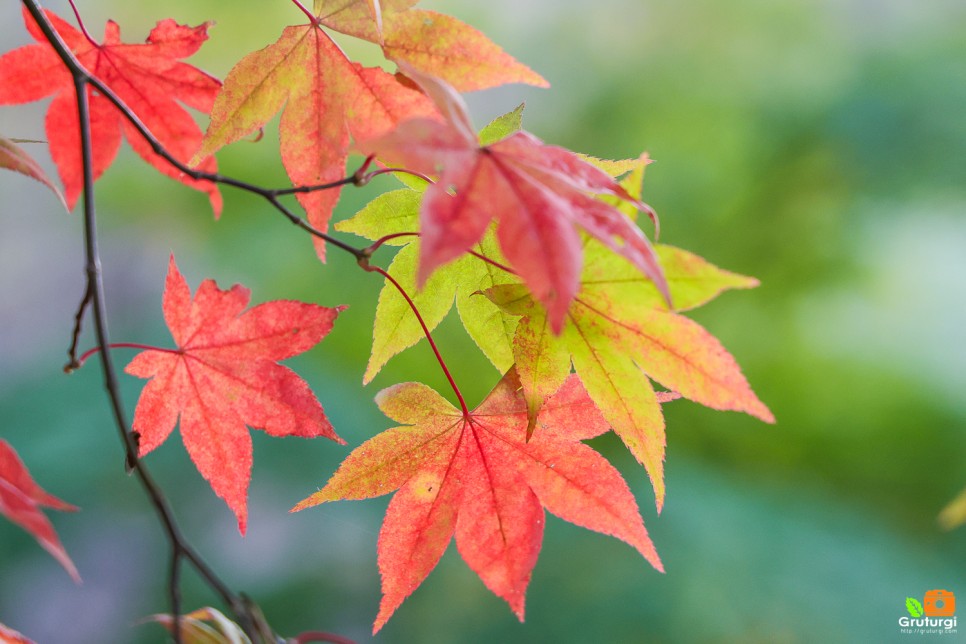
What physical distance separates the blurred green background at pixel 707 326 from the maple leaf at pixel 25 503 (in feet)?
5.27

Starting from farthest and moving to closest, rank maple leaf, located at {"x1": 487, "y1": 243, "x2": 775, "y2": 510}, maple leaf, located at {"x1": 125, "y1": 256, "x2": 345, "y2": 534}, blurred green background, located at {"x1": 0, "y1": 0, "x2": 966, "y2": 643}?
blurred green background, located at {"x1": 0, "y1": 0, "x2": 966, "y2": 643}
maple leaf, located at {"x1": 125, "y1": 256, "x2": 345, "y2": 534}
maple leaf, located at {"x1": 487, "y1": 243, "x2": 775, "y2": 510}

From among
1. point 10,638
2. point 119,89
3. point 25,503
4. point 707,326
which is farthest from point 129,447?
point 707,326

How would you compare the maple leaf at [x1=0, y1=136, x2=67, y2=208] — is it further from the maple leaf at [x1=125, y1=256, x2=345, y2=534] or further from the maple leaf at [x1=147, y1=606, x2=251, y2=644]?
the maple leaf at [x1=147, y1=606, x2=251, y2=644]

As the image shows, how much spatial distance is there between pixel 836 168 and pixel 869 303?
0.49 meters

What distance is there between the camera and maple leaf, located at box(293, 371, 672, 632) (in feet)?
1.49

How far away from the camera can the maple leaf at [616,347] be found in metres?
0.38

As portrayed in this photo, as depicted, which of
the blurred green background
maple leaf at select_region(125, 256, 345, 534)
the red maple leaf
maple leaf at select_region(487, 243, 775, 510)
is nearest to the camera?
the red maple leaf

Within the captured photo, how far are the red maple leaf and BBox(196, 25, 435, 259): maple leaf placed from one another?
0.10m

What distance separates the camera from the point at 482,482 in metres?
0.48

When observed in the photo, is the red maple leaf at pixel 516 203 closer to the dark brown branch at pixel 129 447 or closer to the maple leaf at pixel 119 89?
the dark brown branch at pixel 129 447

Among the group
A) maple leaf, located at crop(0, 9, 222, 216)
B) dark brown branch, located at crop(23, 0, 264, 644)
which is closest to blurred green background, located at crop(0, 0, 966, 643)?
maple leaf, located at crop(0, 9, 222, 216)

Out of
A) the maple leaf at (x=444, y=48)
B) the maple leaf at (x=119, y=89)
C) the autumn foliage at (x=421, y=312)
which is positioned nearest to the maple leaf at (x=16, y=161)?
the autumn foliage at (x=421, y=312)

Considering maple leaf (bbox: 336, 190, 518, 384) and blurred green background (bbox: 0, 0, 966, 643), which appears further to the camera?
blurred green background (bbox: 0, 0, 966, 643)

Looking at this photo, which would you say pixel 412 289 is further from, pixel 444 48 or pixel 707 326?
pixel 707 326
